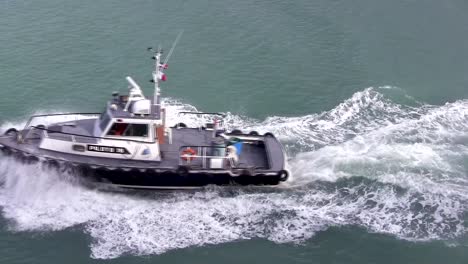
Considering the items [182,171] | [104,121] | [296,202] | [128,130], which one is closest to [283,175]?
[296,202]

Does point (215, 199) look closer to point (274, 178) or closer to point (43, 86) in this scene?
point (274, 178)

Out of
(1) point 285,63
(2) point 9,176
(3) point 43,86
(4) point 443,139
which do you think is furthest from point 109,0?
(4) point 443,139

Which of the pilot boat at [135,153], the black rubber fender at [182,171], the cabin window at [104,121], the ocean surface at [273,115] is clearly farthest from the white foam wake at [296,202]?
the cabin window at [104,121]

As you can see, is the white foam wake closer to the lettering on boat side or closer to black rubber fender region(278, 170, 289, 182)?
black rubber fender region(278, 170, 289, 182)

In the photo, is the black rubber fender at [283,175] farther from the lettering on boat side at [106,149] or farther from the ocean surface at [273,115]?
the lettering on boat side at [106,149]

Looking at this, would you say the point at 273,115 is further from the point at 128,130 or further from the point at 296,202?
the point at 128,130
